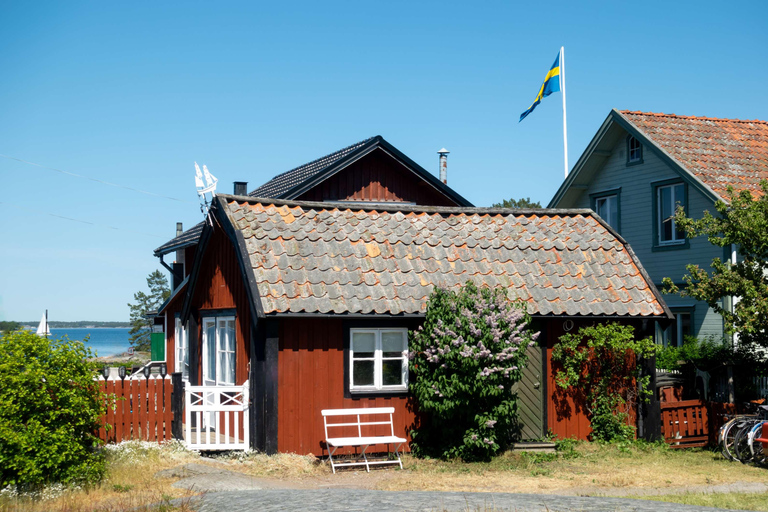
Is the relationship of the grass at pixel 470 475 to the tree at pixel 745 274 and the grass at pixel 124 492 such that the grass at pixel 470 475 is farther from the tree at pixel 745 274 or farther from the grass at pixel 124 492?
the tree at pixel 745 274

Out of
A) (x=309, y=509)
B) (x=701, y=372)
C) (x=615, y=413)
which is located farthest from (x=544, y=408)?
(x=309, y=509)

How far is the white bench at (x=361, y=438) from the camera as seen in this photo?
13055mm

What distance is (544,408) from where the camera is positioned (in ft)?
49.4

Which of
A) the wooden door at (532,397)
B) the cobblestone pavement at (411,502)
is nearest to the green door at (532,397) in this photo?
the wooden door at (532,397)

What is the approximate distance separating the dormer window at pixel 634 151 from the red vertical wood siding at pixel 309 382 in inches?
570

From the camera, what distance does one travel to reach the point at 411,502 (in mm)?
9984

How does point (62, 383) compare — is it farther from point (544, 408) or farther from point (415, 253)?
point (544, 408)

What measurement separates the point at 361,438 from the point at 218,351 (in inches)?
162

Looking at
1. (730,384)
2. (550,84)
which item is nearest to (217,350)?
(730,384)

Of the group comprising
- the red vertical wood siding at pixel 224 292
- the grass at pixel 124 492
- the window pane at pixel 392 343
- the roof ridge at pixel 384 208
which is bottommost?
the grass at pixel 124 492

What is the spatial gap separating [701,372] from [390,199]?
10406mm

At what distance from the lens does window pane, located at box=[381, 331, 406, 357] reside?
1423cm

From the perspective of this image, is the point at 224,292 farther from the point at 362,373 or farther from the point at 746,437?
the point at 746,437

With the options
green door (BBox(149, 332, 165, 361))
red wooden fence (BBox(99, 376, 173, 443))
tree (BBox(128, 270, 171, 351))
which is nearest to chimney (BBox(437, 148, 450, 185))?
green door (BBox(149, 332, 165, 361))
